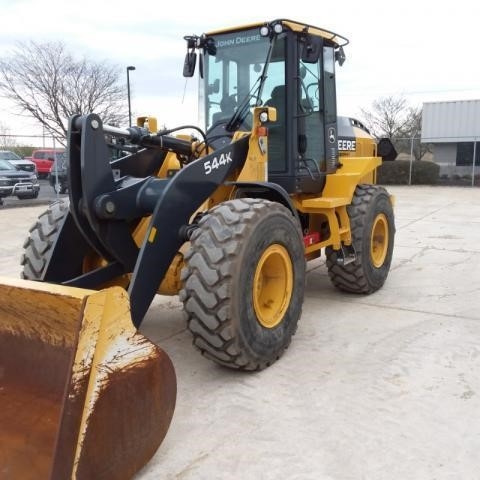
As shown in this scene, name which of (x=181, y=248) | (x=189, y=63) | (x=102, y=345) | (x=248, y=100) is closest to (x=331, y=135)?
(x=248, y=100)

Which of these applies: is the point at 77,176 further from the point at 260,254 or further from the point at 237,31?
the point at 237,31

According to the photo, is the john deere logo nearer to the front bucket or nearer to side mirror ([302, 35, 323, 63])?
side mirror ([302, 35, 323, 63])

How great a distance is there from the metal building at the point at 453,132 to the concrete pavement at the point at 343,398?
74.1ft

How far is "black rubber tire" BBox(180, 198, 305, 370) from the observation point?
3264mm

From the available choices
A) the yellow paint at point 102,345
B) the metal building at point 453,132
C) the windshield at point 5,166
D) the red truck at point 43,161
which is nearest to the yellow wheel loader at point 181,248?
the yellow paint at point 102,345

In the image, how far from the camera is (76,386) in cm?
227

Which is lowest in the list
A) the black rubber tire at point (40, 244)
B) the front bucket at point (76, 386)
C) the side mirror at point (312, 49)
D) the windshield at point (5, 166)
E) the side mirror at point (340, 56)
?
the front bucket at point (76, 386)

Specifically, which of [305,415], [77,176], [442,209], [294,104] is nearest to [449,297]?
[294,104]

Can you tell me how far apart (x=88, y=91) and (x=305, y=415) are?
815 inches

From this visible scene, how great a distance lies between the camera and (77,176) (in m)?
3.36

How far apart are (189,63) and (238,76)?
1.88 feet

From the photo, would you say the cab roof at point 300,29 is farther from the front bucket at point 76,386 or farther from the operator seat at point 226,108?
the front bucket at point 76,386

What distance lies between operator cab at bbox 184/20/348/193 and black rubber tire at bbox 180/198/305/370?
47.1 inches

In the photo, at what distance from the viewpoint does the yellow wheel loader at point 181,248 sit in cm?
243
